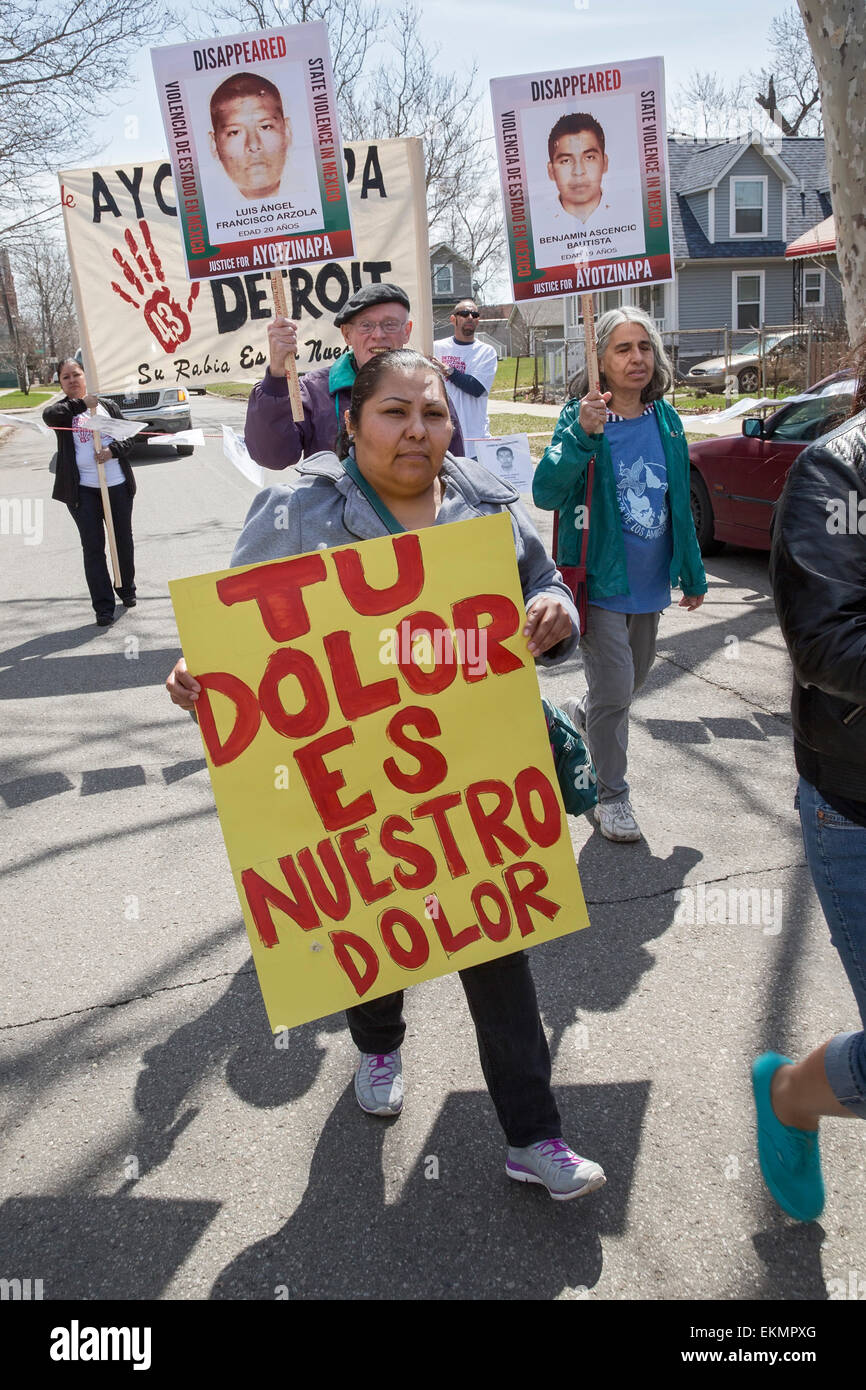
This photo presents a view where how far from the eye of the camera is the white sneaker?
13.8 feet

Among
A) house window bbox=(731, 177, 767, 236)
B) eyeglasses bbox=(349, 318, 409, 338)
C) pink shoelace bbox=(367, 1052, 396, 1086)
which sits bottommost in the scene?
pink shoelace bbox=(367, 1052, 396, 1086)

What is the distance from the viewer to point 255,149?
12.4 ft

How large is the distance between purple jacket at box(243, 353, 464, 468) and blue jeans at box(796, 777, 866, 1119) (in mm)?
2022

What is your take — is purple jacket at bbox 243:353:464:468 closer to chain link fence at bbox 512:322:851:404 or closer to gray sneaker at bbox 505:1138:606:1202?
gray sneaker at bbox 505:1138:606:1202

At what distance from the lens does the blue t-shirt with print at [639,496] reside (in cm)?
404

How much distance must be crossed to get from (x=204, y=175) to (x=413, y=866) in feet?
9.09

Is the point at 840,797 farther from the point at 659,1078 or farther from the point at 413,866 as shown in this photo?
the point at 659,1078

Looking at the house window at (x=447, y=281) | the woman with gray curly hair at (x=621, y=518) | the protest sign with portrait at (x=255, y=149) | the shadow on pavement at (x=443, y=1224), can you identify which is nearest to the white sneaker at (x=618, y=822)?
the woman with gray curly hair at (x=621, y=518)

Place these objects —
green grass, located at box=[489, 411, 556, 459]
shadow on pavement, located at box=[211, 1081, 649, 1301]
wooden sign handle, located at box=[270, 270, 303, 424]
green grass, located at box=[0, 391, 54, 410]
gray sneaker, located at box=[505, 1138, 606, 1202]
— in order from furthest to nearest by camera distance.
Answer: green grass, located at box=[0, 391, 54, 410] < green grass, located at box=[489, 411, 556, 459] < wooden sign handle, located at box=[270, 270, 303, 424] < gray sneaker, located at box=[505, 1138, 606, 1202] < shadow on pavement, located at box=[211, 1081, 649, 1301]

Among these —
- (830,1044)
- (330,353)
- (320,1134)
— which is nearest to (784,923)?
(830,1044)

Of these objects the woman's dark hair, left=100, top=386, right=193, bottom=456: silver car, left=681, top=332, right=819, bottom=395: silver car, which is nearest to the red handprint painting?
the woman's dark hair

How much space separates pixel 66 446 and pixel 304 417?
525 centimetres

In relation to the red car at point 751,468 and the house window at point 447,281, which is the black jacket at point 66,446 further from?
the house window at point 447,281

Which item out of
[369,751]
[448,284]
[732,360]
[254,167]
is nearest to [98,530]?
[254,167]
